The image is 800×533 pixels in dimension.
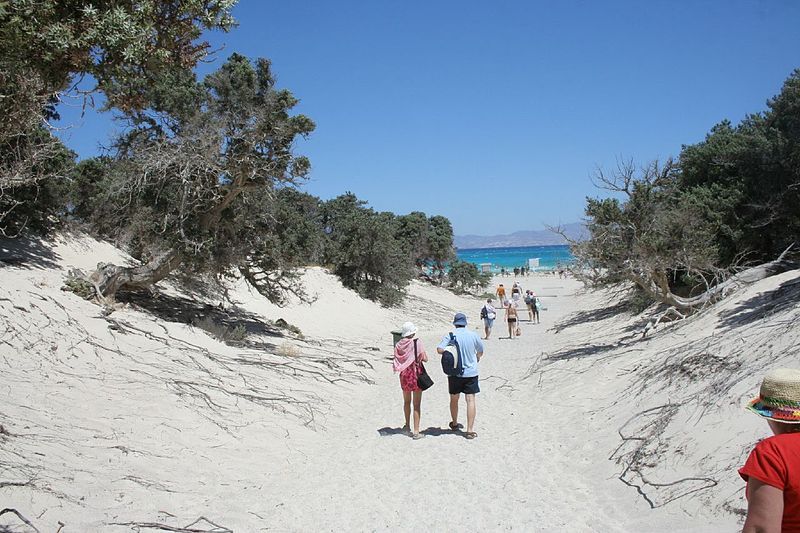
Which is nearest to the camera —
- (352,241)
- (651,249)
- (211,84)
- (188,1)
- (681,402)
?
(188,1)

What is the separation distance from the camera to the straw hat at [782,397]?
2.75 meters

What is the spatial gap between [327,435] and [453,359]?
2.46 meters

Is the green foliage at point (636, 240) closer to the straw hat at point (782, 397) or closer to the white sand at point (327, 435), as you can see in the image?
the white sand at point (327, 435)

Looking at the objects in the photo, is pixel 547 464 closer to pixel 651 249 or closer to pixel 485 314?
pixel 651 249

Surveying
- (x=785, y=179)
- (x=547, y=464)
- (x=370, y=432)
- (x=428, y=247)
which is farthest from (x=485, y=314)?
(x=428, y=247)

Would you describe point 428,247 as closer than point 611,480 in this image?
No

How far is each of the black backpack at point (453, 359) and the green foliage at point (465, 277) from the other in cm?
3652

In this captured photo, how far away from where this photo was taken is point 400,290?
108ft

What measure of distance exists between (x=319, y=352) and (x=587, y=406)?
8.84 metres

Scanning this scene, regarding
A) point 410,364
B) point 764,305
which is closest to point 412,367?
point 410,364

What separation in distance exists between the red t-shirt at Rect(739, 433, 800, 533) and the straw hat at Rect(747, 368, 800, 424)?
0.51ft

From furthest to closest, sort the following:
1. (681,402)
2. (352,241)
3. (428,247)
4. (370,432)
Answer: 1. (428,247)
2. (352,241)
3. (370,432)
4. (681,402)

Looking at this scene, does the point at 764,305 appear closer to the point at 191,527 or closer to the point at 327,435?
the point at 327,435

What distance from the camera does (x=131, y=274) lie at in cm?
1550
